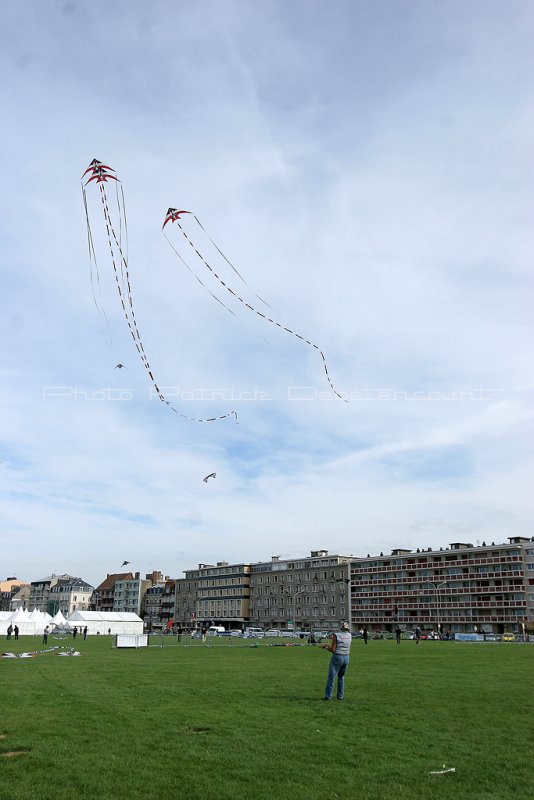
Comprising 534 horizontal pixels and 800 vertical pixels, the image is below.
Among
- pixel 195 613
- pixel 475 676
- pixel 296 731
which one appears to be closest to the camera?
pixel 296 731

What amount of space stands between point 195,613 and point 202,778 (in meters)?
186

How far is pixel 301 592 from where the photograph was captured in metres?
163

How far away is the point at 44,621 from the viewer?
96.8m

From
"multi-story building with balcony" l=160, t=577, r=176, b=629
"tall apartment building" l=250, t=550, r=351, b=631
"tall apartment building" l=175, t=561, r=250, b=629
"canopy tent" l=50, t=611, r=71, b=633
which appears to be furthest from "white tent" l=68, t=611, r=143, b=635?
"multi-story building with balcony" l=160, t=577, r=176, b=629

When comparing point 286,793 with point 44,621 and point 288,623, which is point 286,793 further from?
point 288,623

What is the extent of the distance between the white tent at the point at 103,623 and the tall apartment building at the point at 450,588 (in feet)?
183

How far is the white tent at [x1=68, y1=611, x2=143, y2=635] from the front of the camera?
10269 centimetres

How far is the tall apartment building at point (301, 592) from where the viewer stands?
505ft

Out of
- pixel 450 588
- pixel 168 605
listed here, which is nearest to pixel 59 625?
pixel 450 588

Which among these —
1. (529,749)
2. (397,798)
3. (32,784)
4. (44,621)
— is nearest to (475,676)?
(529,749)

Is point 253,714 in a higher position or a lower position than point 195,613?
higher

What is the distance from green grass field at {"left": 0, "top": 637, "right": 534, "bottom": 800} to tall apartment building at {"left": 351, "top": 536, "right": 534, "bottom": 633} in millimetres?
108359

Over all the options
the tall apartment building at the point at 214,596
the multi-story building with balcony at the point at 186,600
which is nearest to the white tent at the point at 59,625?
the tall apartment building at the point at 214,596

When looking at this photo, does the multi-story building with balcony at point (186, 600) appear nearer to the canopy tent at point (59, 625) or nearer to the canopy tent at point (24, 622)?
the canopy tent at point (59, 625)
